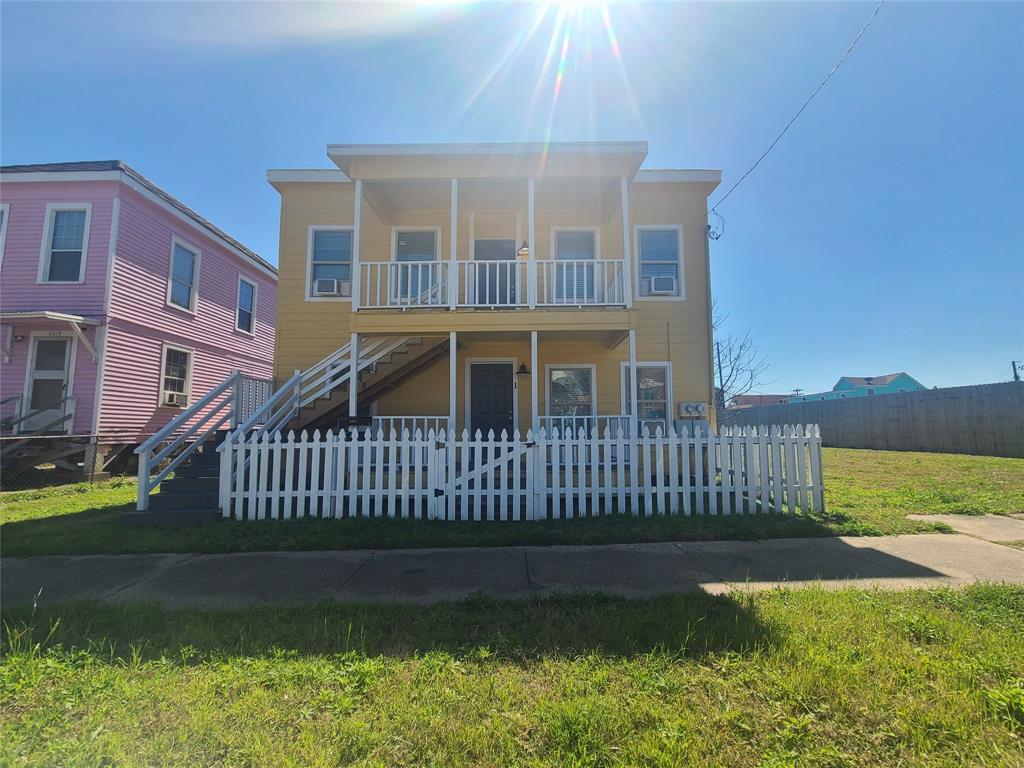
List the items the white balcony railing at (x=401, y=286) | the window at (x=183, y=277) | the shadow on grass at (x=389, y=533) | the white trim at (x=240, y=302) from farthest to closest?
1. the white trim at (x=240, y=302)
2. the window at (x=183, y=277)
3. the white balcony railing at (x=401, y=286)
4. the shadow on grass at (x=389, y=533)

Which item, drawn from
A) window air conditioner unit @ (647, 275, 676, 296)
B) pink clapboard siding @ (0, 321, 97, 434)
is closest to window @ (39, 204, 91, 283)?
pink clapboard siding @ (0, 321, 97, 434)

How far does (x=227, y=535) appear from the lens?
18.2ft

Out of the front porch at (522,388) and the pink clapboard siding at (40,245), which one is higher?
the pink clapboard siding at (40,245)

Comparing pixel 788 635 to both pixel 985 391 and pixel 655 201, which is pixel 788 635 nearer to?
pixel 655 201

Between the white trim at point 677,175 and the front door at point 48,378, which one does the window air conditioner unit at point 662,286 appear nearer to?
the white trim at point 677,175

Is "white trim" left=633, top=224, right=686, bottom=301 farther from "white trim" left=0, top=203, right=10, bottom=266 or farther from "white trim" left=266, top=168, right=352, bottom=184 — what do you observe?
"white trim" left=0, top=203, right=10, bottom=266

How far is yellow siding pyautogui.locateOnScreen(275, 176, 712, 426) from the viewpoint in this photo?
33.8 ft

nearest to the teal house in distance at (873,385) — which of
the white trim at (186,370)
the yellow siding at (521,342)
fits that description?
the yellow siding at (521,342)

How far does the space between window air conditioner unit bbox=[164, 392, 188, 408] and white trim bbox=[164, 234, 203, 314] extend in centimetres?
250

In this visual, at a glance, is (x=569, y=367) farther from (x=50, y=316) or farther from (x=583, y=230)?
(x=50, y=316)

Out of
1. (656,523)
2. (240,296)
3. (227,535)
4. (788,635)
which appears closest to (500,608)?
(788,635)

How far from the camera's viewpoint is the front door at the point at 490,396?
409 inches

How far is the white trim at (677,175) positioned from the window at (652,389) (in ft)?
13.9

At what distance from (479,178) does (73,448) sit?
36.4 ft
